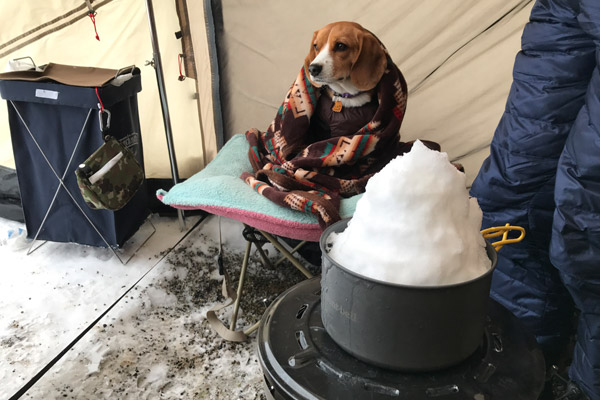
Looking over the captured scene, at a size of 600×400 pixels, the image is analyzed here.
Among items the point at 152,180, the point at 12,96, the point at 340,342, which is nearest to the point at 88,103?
the point at 12,96

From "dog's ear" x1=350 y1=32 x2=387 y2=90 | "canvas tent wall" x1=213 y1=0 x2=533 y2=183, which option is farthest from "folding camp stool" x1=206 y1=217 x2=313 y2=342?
"canvas tent wall" x1=213 y1=0 x2=533 y2=183

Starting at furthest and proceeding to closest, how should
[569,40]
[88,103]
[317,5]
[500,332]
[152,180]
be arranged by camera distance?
[152,180] → [317,5] → [88,103] → [569,40] → [500,332]

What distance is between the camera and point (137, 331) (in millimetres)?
1552

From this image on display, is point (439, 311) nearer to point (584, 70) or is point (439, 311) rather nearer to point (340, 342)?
point (340, 342)

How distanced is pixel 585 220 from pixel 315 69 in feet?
2.93

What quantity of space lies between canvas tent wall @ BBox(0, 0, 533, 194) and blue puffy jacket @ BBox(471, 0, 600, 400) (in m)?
0.61

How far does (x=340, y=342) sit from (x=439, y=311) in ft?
0.54

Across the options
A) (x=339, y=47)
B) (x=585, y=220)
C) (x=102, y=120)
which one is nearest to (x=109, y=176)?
(x=102, y=120)

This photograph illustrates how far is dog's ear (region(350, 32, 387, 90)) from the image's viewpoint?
57.9 inches

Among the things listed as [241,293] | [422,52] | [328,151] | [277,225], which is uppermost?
[422,52]

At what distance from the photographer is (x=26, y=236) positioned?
6.56 ft

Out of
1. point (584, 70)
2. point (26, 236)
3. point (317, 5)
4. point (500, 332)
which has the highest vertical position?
point (317, 5)

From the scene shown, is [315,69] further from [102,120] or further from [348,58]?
[102,120]

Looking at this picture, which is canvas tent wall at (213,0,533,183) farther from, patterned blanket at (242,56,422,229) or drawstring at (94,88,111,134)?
drawstring at (94,88,111,134)
